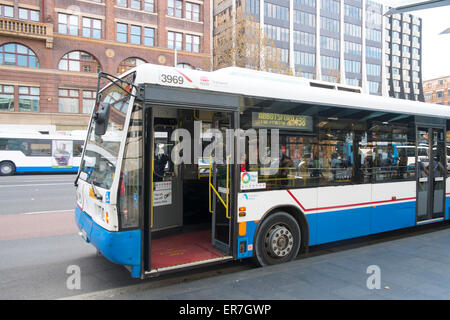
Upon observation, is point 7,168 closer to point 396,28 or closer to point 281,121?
point 281,121

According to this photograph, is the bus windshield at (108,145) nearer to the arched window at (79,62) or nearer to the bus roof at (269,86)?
the bus roof at (269,86)

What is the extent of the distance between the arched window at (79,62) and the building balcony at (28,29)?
1.83m

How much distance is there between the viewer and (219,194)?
5496mm

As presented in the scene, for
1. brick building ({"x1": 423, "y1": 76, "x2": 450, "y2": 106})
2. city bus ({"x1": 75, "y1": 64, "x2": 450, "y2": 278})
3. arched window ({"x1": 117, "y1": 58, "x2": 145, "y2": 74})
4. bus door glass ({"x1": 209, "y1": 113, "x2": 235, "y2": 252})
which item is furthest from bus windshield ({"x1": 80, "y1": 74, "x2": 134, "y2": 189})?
brick building ({"x1": 423, "y1": 76, "x2": 450, "y2": 106})

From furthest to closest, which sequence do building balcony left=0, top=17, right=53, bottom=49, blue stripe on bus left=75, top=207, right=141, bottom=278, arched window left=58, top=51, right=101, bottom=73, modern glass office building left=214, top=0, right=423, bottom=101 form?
modern glass office building left=214, top=0, right=423, bottom=101 < arched window left=58, top=51, right=101, bottom=73 < building balcony left=0, top=17, right=53, bottom=49 < blue stripe on bus left=75, top=207, right=141, bottom=278

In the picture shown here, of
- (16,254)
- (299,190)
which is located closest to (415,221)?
(299,190)

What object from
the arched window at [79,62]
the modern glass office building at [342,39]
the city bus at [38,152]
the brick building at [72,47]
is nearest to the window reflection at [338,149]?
the city bus at [38,152]

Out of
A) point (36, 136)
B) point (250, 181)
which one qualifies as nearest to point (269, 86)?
point (250, 181)

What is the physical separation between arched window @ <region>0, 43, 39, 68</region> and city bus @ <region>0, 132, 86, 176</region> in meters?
11.7

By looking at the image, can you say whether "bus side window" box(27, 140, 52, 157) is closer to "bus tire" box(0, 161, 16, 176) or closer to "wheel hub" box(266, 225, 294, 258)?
"bus tire" box(0, 161, 16, 176)

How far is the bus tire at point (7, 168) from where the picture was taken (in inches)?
928

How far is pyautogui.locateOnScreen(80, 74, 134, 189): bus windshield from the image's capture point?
452 cm

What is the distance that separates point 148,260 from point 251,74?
3.42 m

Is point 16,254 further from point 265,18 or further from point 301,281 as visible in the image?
point 265,18
